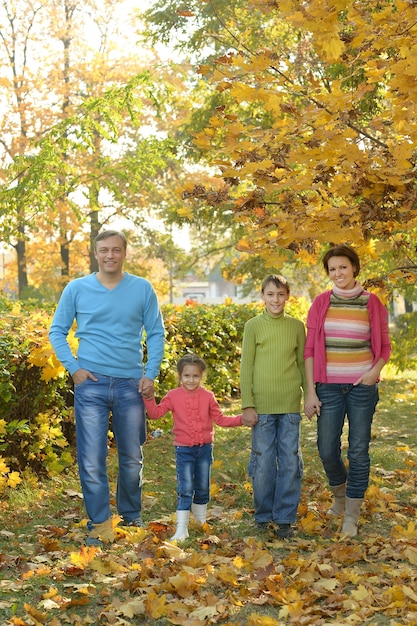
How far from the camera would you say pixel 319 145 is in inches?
181

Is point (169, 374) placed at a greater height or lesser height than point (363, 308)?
lesser

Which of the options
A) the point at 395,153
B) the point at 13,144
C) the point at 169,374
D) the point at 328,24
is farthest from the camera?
the point at 13,144

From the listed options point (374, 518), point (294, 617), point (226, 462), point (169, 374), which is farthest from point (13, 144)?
point (294, 617)

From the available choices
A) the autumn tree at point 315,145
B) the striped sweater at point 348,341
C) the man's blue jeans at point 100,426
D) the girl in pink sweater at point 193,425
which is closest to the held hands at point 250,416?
the girl in pink sweater at point 193,425

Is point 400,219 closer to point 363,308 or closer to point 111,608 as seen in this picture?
point 363,308

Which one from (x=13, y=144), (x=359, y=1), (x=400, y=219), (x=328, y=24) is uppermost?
(x=13, y=144)

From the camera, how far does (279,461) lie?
17.6ft

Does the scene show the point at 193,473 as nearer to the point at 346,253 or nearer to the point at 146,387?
the point at 146,387

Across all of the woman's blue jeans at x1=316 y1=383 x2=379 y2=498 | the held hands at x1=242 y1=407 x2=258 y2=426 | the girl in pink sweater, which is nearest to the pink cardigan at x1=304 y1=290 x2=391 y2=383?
the woman's blue jeans at x1=316 y1=383 x2=379 y2=498

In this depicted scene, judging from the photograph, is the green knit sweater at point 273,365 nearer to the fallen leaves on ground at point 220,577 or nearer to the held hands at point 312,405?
the held hands at point 312,405

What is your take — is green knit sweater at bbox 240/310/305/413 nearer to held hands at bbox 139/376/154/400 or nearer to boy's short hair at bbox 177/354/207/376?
boy's short hair at bbox 177/354/207/376

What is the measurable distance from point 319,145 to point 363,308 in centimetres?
109

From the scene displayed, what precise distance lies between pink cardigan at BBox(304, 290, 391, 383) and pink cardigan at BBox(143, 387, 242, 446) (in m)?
0.63

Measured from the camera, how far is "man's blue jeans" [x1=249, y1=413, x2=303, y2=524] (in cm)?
528
